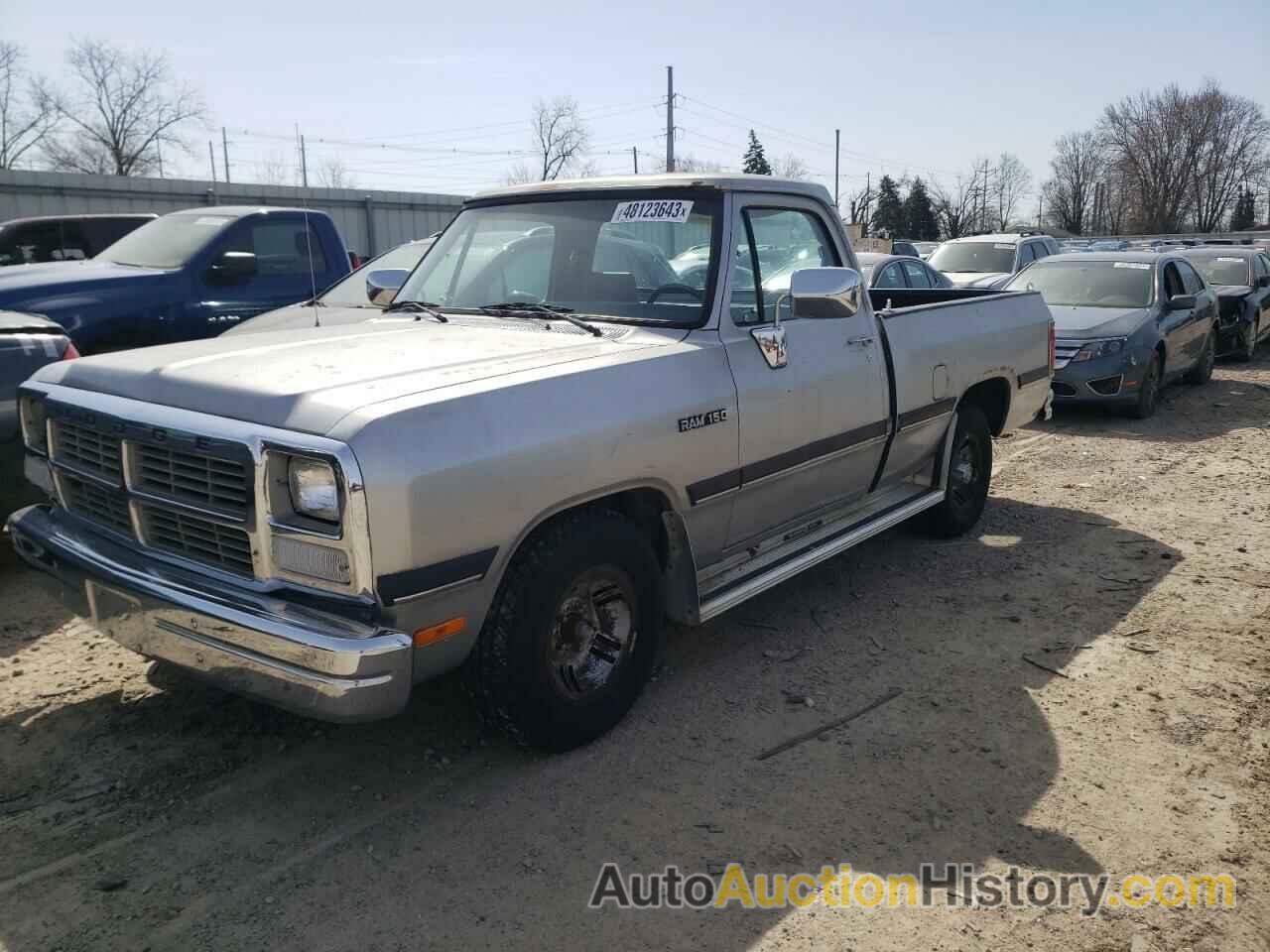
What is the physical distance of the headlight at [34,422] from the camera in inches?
147

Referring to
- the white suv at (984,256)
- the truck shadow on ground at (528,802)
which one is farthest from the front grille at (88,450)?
the white suv at (984,256)

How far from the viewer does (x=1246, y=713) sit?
4.05 m

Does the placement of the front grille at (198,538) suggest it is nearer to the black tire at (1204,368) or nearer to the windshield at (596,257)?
the windshield at (596,257)

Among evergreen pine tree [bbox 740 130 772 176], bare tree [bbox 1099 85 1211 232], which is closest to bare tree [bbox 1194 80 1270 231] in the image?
bare tree [bbox 1099 85 1211 232]

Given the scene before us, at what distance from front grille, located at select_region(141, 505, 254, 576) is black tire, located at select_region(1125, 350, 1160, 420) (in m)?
9.65

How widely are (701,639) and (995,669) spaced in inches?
52.5

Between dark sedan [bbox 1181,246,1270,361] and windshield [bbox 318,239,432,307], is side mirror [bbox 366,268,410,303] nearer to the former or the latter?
windshield [bbox 318,239,432,307]

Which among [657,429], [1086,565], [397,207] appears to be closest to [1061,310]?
[1086,565]

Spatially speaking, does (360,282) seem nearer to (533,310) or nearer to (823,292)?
(533,310)

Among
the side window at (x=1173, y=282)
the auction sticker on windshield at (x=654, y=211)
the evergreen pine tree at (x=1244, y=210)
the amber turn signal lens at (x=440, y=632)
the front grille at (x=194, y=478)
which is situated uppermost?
the evergreen pine tree at (x=1244, y=210)

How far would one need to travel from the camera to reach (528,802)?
3383mm

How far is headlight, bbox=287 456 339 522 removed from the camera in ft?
9.29

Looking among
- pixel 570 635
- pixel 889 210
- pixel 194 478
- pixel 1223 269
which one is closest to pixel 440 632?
pixel 570 635

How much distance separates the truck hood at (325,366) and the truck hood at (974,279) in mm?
11663
